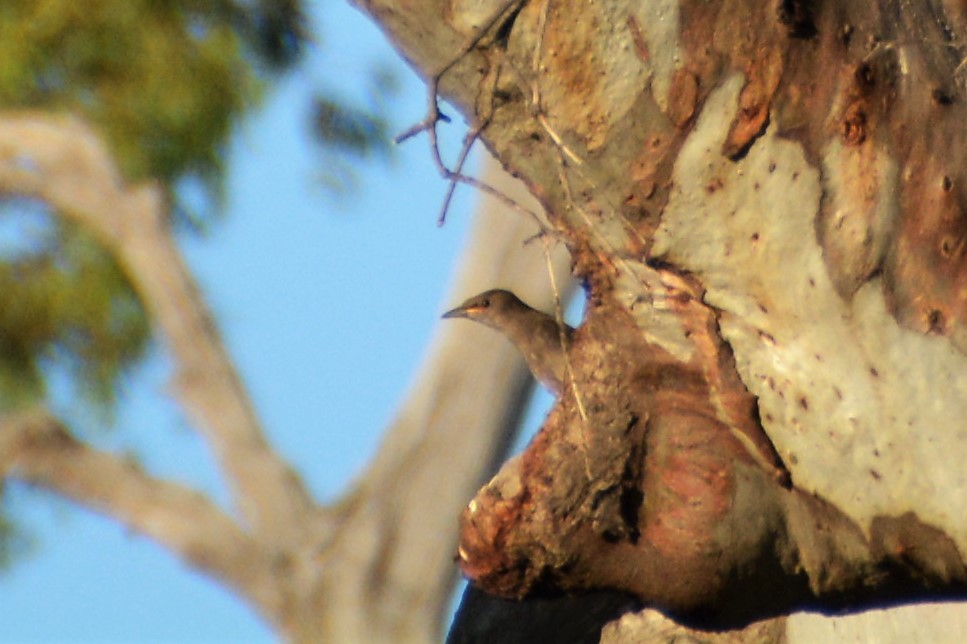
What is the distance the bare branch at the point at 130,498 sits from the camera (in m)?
5.34

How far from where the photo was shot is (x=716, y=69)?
1.34 m

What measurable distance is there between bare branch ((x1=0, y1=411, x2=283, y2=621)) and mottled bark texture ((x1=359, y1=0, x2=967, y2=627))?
12.9ft

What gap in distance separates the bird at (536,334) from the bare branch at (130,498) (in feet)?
11.6

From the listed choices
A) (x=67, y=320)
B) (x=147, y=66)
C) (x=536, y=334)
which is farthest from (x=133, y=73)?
(x=536, y=334)

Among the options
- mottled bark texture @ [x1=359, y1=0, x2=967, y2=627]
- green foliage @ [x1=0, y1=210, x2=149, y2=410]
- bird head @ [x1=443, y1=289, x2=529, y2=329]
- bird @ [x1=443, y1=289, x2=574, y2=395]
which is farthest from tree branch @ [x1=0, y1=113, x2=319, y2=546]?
mottled bark texture @ [x1=359, y1=0, x2=967, y2=627]

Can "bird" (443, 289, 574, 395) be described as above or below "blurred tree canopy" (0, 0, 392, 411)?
below

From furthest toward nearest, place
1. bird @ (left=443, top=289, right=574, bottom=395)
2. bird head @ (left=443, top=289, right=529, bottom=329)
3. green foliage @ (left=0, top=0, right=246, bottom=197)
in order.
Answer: green foliage @ (left=0, top=0, right=246, bottom=197) < bird head @ (left=443, top=289, right=529, bottom=329) < bird @ (left=443, top=289, right=574, bottom=395)

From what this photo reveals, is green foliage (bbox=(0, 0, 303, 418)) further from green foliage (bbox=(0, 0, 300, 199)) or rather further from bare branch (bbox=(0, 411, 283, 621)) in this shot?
bare branch (bbox=(0, 411, 283, 621))

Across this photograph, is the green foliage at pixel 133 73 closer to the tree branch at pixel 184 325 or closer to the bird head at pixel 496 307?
the tree branch at pixel 184 325

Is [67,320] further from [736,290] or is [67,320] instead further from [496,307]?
[736,290]

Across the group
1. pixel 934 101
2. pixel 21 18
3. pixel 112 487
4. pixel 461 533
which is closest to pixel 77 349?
pixel 112 487

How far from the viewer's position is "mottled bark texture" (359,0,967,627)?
134 centimetres

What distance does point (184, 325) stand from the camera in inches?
211

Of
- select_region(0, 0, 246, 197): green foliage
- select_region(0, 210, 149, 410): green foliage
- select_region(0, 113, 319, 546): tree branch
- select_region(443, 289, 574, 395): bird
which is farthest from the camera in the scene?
select_region(0, 210, 149, 410): green foliage
